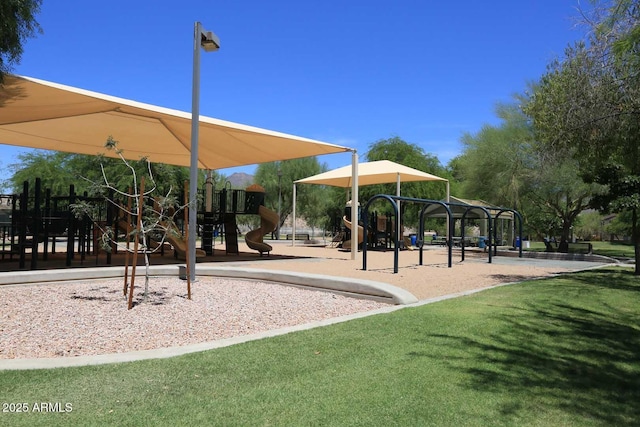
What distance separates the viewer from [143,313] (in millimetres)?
6398

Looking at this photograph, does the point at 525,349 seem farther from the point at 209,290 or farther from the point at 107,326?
the point at 209,290

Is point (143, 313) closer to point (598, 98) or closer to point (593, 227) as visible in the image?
point (598, 98)

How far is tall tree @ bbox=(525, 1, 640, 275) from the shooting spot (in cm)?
879

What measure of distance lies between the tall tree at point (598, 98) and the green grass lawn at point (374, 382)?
17.6ft

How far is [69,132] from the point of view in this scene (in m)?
14.1

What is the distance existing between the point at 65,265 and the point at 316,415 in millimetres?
9088

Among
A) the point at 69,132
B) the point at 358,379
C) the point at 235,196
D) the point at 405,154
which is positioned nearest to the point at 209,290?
the point at 358,379

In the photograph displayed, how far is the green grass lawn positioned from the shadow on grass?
0.02 metres

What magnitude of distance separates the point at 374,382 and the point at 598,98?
8.26 meters

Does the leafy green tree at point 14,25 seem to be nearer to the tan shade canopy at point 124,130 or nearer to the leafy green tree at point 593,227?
the tan shade canopy at point 124,130

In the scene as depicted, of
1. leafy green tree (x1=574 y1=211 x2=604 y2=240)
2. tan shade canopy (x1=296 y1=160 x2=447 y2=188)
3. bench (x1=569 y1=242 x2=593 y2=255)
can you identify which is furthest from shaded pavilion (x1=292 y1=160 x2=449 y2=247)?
leafy green tree (x1=574 y1=211 x2=604 y2=240)

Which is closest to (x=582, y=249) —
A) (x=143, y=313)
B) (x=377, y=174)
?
(x=377, y=174)

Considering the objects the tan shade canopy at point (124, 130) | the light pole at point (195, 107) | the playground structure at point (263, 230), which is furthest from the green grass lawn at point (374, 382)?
the playground structure at point (263, 230)

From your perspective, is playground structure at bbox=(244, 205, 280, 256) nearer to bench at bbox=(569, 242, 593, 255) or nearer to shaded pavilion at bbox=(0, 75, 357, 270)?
shaded pavilion at bbox=(0, 75, 357, 270)
